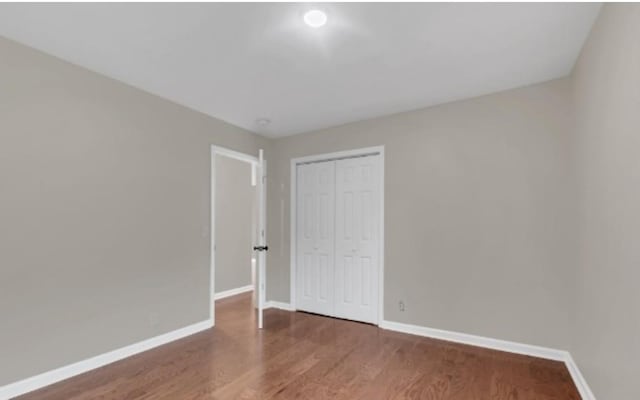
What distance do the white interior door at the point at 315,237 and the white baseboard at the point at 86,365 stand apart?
5.14 feet

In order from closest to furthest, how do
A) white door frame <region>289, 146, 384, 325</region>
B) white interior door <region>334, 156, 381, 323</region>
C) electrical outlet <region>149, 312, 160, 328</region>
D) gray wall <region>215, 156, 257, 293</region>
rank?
electrical outlet <region>149, 312, 160, 328</region>, white door frame <region>289, 146, 384, 325</region>, white interior door <region>334, 156, 381, 323</region>, gray wall <region>215, 156, 257, 293</region>

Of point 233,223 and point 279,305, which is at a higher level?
point 233,223

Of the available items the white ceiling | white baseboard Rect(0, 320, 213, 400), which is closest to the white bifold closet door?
the white ceiling

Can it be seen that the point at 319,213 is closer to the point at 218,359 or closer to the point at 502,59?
the point at 218,359

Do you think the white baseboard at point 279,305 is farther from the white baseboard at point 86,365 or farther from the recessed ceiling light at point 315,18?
the recessed ceiling light at point 315,18

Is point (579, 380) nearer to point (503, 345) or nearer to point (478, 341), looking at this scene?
point (503, 345)

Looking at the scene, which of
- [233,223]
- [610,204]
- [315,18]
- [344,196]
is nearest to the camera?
[610,204]

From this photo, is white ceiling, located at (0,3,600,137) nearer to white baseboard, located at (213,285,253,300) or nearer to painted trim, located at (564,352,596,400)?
painted trim, located at (564,352,596,400)

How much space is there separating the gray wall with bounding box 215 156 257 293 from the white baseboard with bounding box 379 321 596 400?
9.42 feet

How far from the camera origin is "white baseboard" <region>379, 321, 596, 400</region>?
8.10 ft

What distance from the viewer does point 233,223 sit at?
5676mm

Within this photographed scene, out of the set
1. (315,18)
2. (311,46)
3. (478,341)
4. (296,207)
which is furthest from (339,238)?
(315,18)

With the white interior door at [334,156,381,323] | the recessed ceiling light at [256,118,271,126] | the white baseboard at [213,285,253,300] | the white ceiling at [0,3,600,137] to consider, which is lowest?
the white baseboard at [213,285,253,300]

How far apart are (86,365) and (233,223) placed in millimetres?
3172
